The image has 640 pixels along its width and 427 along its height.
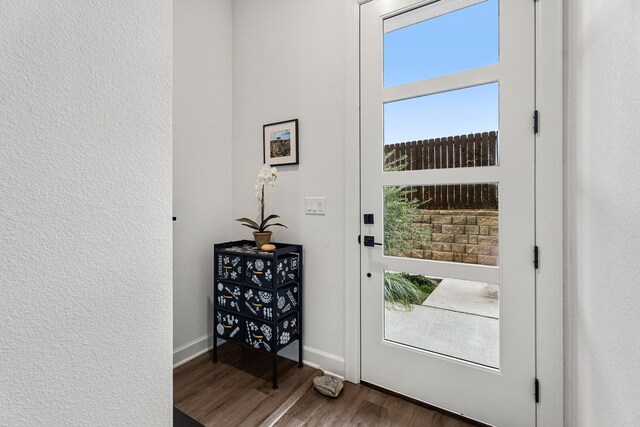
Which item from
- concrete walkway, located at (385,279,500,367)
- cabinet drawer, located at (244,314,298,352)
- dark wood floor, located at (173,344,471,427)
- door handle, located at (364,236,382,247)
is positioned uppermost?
door handle, located at (364,236,382,247)

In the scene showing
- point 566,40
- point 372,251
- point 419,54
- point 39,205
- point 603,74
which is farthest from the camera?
point 372,251

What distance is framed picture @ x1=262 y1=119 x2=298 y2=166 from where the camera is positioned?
2098 millimetres

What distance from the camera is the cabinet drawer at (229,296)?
1.97 meters

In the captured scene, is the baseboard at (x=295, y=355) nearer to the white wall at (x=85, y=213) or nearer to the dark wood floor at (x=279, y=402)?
the dark wood floor at (x=279, y=402)

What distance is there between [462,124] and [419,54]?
48cm

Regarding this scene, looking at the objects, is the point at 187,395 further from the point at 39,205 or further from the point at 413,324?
the point at 39,205

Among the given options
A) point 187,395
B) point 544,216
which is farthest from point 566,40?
point 187,395

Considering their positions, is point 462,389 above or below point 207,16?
below

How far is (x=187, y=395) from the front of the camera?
1712 millimetres

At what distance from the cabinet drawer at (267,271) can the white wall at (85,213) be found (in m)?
1.10

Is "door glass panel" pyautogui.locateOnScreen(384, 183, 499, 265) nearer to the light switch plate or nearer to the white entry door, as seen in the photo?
the white entry door

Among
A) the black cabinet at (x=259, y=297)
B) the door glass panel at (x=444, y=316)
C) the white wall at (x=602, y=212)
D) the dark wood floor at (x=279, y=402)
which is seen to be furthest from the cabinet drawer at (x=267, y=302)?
the white wall at (x=602, y=212)

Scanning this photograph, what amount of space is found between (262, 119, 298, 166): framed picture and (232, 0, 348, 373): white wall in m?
0.05

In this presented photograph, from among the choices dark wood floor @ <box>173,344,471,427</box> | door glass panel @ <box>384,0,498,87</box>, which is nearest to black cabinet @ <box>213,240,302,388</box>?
dark wood floor @ <box>173,344,471,427</box>
